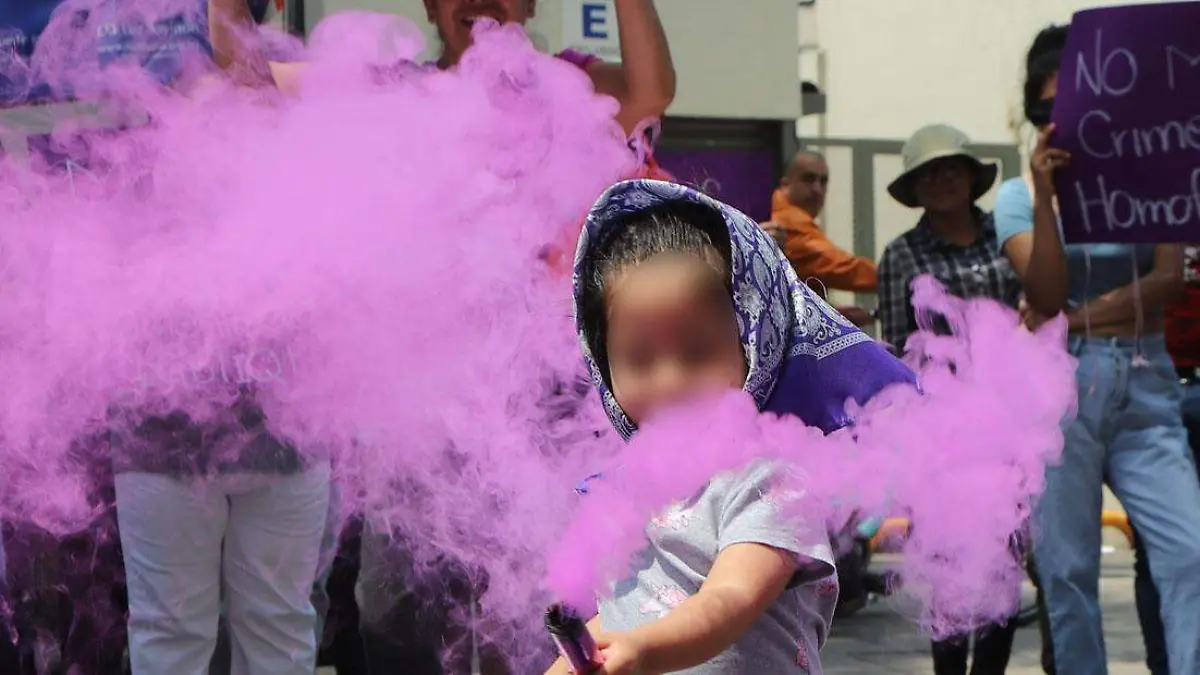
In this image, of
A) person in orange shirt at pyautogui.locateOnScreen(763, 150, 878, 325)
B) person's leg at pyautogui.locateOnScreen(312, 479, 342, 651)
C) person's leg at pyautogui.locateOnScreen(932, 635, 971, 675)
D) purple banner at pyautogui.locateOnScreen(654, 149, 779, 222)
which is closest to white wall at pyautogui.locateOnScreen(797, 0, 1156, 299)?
purple banner at pyautogui.locateOnScreen(654, 149, 779, 222)

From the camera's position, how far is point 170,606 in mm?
3375

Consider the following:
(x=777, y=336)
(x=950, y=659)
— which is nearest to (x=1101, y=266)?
(x=950, y=659)

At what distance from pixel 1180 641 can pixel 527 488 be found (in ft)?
8.03

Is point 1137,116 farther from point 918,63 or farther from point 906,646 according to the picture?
point 918,63

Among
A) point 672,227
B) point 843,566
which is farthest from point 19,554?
point 672,227

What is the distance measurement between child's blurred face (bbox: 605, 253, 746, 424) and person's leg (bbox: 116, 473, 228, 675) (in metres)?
1.59

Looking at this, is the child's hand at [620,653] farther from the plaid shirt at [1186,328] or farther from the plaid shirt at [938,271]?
the plaid shirt at [1186,328]

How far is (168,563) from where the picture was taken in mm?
3352

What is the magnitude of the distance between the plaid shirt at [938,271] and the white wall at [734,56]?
2157 mm

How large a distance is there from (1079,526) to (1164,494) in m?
0.24

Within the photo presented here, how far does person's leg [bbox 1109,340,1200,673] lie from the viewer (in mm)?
4234

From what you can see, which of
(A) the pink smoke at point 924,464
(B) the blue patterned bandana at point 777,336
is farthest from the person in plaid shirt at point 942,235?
(B) the blue patterned bandana at point 777,336

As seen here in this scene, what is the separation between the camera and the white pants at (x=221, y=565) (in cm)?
333

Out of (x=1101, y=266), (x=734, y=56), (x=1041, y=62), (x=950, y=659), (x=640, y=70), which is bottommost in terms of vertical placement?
(x=950, y=659)
